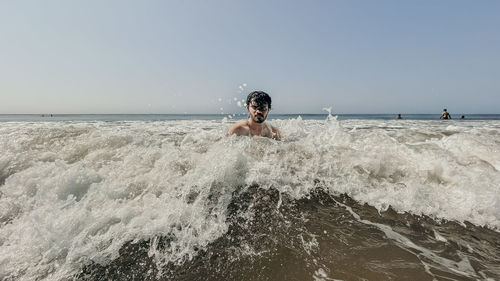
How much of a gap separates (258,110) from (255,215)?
129 inches

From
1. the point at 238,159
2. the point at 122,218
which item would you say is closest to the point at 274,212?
the point at 238,159

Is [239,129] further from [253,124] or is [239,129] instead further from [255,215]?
[255,215]

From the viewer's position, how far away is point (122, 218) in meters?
2.65

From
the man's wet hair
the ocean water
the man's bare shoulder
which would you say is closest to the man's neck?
the man's bare shoulder

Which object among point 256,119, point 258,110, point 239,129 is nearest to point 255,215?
point 258,110

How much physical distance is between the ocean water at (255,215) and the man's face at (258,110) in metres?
1.09

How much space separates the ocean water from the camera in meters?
2.02

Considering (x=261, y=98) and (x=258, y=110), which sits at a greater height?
(x=261, y=98)

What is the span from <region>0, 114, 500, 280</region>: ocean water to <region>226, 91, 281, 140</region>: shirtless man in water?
44.5 inches

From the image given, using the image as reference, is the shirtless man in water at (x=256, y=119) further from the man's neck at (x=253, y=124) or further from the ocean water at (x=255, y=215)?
the ocean water at (x=255, y=215)

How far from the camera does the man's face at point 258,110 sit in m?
5.66

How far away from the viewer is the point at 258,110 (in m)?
5.70

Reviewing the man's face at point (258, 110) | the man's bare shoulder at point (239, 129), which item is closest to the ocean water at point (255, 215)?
the man's face at point (258, 110)

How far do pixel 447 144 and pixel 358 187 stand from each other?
138 inches
